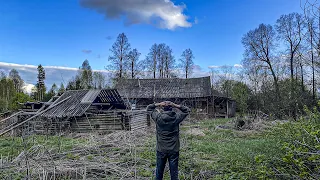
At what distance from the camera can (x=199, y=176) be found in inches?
228

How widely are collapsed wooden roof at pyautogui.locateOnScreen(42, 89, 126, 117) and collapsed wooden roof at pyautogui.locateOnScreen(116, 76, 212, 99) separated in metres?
10.1

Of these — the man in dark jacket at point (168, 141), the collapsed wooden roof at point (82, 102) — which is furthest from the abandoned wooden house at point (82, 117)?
the man in dark jacket at point (168, 141)

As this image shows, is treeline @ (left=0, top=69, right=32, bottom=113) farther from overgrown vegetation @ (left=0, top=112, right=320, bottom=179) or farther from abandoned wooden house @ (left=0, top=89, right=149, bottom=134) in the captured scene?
overgrown vegetation @ (left=0, top=112, right=320, bottom=179)

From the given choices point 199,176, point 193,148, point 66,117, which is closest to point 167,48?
point 66,117

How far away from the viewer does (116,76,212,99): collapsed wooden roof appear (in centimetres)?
2889

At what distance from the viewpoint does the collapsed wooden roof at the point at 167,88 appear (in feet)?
94.8

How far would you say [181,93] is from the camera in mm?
29281

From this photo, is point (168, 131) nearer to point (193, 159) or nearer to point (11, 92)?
point (193, 159)

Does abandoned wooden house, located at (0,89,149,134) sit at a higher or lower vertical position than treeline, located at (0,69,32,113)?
lower

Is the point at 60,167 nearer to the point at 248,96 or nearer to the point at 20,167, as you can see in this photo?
the point at 20,167

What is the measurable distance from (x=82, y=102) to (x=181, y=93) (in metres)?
15.5

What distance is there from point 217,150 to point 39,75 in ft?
142

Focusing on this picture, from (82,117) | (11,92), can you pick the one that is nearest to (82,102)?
(82,117)

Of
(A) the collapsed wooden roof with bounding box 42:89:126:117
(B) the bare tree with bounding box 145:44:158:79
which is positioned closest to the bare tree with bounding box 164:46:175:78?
(B) the bare tree with bounding box 145:44:158:79
